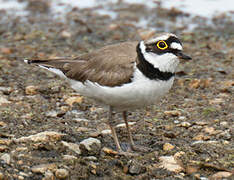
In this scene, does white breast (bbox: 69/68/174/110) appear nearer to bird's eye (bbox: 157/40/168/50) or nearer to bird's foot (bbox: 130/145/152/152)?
bird's eye (bbox: 157/40/168/50)

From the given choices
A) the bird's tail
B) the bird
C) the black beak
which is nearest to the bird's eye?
the bird

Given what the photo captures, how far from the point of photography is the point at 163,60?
187 inches

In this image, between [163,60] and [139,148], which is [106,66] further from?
[139,148]

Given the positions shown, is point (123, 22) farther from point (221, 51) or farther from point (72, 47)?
point (221, 51)

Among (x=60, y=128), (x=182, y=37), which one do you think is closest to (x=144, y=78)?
(x=60, y=128)

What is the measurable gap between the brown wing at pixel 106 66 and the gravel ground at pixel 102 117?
751mm

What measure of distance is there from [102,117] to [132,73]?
1674 mm

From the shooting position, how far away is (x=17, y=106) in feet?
20.6

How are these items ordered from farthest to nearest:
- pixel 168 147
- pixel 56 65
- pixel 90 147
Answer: pixel 56 65 → pixel 168 147 → pixel 90 147

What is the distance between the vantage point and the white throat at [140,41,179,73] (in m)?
4.73

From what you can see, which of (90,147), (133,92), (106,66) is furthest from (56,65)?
(133,92)

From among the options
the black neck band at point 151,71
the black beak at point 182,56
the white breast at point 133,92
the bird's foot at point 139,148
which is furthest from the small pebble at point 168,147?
the black beak at point 182,56

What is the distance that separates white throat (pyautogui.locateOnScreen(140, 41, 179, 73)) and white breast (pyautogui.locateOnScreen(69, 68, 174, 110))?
0.50 feet

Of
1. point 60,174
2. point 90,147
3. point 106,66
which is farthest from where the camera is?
point 106,66
